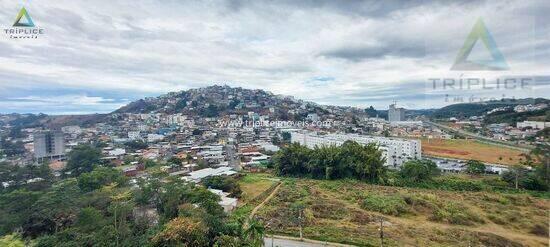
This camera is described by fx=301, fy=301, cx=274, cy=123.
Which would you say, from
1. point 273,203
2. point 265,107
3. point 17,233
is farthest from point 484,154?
point 265,107

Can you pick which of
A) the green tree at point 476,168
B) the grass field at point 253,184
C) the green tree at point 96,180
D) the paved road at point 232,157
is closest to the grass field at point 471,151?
the green tree at point 476,168

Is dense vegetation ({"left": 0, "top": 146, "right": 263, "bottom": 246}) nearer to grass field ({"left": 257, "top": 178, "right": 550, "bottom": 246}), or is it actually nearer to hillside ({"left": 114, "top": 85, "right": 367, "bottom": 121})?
grass field ({"left": 257, "top": 178, "right": 550, "bottom": 246})

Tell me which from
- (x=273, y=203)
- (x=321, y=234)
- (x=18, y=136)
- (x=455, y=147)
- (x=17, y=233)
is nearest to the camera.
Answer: (x=17, y=233)

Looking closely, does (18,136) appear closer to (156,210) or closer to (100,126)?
(100,126)

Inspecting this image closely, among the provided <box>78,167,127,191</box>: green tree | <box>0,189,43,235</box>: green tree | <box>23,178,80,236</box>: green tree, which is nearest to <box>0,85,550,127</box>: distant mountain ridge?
<box>78,167,127,191</box>: green tree

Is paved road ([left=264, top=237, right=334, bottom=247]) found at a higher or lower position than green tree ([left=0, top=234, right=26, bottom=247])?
lower

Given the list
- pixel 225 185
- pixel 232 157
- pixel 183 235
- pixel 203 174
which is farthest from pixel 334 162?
pixel 183 235

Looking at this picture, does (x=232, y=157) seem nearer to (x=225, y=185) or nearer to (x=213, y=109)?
(x=225, y=185)

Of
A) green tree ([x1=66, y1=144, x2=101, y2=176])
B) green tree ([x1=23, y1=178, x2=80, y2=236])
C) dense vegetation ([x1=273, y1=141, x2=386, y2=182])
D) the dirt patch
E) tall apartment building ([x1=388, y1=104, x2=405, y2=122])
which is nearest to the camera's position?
green tree ([x1=23, y1=178, x2=80, y2=236])
